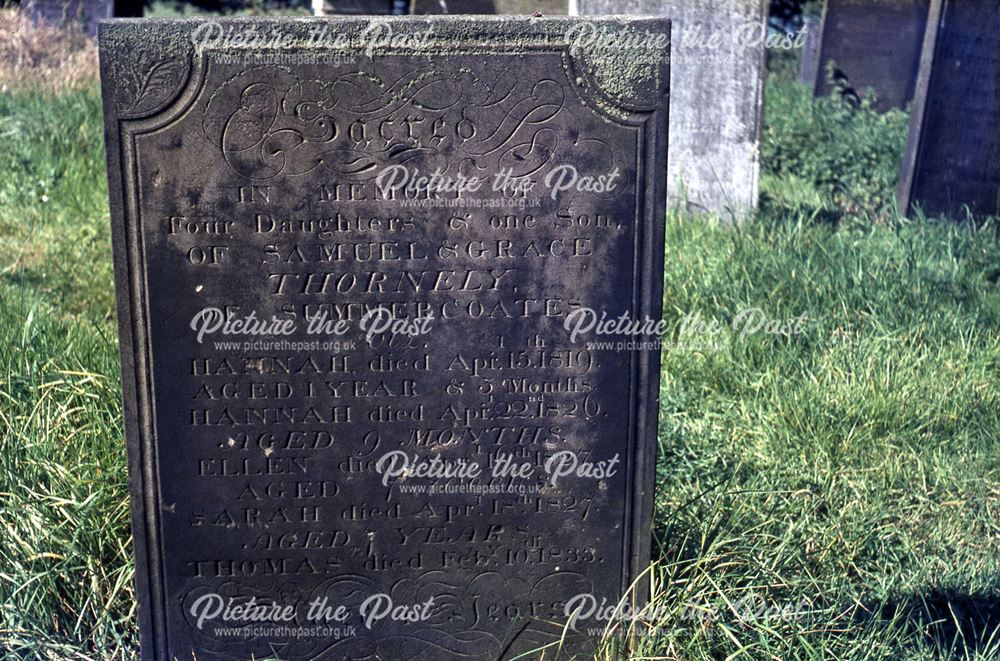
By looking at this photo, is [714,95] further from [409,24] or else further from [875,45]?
[875,45]

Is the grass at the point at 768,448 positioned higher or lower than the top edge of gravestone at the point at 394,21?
lower

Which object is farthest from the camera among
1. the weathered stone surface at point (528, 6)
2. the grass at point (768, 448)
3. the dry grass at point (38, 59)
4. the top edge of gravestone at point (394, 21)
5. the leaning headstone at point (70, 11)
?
the leaning headstone at point (70, 11)

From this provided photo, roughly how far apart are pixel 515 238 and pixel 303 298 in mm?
586

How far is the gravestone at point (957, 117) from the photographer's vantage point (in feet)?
23.2

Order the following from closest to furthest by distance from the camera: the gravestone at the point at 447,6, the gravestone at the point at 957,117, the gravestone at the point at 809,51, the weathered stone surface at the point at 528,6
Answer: the gravestone at the point at 957,117, the weathered stone surface at the point at 528,6, the gravestone at the point at 447,6, the gravestone at the point at 809,51

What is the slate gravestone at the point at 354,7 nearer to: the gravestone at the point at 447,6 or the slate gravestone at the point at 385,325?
the gravestone at the point at 447,6

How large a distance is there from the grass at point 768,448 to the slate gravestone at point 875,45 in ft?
25.5

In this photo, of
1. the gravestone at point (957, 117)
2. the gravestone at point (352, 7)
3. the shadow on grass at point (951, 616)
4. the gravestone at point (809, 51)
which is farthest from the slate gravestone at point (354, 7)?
the shadow on grass at point (951, 616)

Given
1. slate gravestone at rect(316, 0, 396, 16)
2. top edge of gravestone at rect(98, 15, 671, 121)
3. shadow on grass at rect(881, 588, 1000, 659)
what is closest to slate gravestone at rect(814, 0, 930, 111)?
slate gravestone at rect(316, 0, 396, 16)

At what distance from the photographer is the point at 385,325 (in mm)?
2963

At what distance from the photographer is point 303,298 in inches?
115

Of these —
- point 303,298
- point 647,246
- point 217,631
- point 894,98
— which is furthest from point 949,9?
point 894,98

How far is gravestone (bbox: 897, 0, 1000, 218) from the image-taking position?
7.08 meters

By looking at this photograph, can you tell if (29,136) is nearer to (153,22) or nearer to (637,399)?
(153,22)
